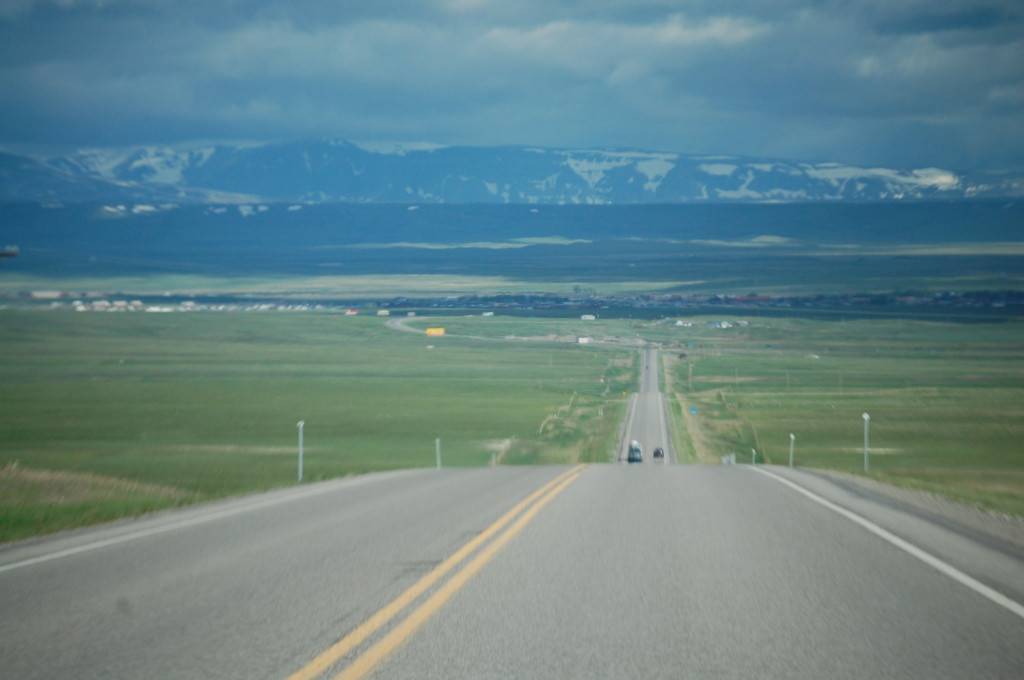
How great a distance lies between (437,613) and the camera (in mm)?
7258

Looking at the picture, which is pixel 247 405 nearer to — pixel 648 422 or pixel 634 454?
pixel 648 422

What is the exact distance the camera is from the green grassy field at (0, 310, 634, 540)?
26.8 metres

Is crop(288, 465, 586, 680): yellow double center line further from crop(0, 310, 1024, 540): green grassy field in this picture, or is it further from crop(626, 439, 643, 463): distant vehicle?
crop(626, 439, 643, 463): distant vehicle

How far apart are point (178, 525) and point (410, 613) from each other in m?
5.98

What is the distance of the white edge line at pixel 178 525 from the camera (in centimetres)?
950

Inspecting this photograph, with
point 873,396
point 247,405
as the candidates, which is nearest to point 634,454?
point 247,405

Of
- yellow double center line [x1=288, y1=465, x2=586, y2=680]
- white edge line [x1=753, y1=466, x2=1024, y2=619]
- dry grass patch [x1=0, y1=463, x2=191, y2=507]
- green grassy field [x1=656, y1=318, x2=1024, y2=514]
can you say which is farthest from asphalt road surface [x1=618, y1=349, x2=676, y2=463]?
yellow double center line [x1=288, y1=465, x2=586, y2=680]

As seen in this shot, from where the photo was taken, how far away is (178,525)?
1216cm

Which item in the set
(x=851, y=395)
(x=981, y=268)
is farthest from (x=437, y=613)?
(x=981, y=268)

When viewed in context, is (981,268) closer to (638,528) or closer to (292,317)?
(292,317)

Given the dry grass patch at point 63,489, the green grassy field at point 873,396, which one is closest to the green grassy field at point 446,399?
the dry grass patch at point 63,489

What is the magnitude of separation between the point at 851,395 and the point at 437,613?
263 ft

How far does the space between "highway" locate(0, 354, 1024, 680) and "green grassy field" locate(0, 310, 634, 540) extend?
3.84 metres

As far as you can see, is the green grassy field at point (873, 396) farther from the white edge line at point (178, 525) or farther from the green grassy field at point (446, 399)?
the white edge line at point (178, 525)
